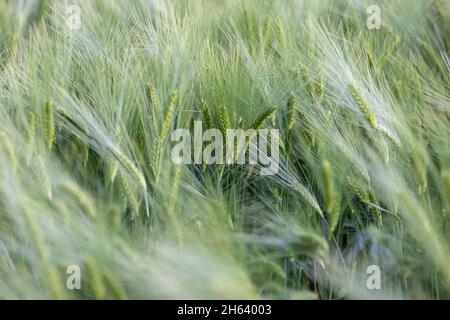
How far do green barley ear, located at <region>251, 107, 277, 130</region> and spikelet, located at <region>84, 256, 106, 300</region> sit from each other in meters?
0.38

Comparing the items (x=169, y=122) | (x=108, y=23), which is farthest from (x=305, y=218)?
(x=108, y=23)

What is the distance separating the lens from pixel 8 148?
1.06 metres

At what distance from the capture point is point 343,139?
3.79 ft

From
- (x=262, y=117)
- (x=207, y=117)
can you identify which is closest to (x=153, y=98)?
(x=207, y=117)

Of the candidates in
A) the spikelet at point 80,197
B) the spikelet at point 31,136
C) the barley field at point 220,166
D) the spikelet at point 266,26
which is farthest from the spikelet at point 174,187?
the spikelet at point 266,26

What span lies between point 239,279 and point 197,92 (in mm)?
468

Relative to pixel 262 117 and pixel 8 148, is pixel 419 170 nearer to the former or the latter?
pixel 262 117

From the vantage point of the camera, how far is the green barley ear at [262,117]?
1110 millimetres

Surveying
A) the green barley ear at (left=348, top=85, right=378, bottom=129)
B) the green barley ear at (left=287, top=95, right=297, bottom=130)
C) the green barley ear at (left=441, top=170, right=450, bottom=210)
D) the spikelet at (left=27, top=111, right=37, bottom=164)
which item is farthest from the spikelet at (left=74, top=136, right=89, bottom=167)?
the green barley ear at (left=441, top=170, right=450, bottom=210)

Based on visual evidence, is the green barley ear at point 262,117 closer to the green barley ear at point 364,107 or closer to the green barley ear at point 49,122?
the green barley ear at point 364,107

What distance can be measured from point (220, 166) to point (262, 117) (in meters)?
0.12

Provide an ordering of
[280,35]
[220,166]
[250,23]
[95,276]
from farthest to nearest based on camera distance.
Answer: [250,23]
[280,35]
[220,166]
[95,276]

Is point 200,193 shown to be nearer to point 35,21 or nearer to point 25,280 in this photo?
point 25,280

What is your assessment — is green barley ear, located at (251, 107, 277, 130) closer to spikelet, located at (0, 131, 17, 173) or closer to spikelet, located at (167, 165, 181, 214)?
spikelet, located at (167, 165, 181, 214)
